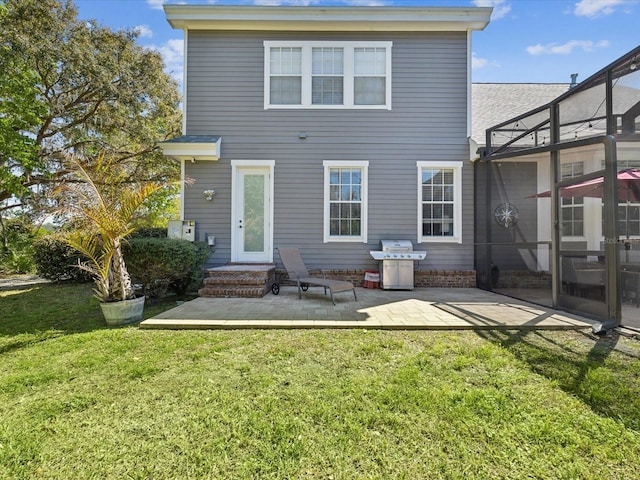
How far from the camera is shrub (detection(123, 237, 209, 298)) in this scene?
5.40 m

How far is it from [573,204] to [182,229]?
8.50m

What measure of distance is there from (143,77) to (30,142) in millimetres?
3682

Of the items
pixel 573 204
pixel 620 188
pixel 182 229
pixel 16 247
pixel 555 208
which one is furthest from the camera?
pixel 16 247

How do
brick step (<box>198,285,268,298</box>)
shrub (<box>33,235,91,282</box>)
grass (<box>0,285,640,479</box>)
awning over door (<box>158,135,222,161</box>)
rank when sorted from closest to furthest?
grass (<box>0,285,640,479</box>)
brick step (<box>198,285,268,298</box>)
awning over door (<box>158,135,222,161</box>)
shrub (<box>33,235,91,282</box>)

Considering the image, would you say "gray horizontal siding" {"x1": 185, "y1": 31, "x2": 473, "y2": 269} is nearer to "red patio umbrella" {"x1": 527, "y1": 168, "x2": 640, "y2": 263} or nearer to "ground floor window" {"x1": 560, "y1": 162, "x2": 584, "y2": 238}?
"ground floor window" {"x1": 560, "y1": 162, "x2": 584, "y2": 238}

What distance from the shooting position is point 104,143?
1059 cm

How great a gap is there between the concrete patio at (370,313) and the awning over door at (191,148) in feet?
11.5

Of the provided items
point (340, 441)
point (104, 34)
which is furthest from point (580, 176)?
point (104, 34)

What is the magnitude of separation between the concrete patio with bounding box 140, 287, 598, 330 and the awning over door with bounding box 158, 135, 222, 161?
11.5ft

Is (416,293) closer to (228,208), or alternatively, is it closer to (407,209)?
(407,209)

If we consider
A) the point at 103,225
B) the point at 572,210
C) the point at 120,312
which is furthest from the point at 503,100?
the point at 120,312

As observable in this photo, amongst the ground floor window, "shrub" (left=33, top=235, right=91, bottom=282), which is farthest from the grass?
"shrub" (left=33, top=235, right=91, bottom=282)

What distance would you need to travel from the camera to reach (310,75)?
7.65 metres

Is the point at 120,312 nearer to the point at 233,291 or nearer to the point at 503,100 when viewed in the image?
the point at 233,291
